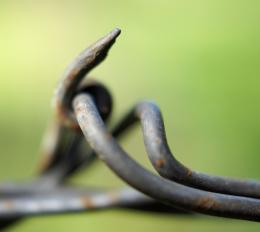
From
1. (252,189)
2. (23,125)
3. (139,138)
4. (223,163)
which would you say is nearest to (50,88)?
(23,125)

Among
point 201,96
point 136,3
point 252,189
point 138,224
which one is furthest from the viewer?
point 136,3

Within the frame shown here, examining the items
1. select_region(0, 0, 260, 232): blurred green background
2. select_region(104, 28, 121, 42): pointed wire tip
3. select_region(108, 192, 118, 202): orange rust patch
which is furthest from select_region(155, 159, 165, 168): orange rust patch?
select_region(0, 0, 260, 232): blurred green background

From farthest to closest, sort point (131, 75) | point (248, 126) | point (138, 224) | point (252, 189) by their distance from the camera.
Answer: point (131, 75)
point (248, 126)
point (138, 224)
point (252, 189)

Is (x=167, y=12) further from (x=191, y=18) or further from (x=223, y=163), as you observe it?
(x=223, y=163)

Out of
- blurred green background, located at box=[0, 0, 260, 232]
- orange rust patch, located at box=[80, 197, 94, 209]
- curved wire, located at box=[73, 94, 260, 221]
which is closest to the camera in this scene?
curved wire, located at box=[73, 94, 260, 221]

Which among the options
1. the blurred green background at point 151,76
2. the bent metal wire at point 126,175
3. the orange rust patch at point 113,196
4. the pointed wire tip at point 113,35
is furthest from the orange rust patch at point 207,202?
the blurred green background at point 151,76

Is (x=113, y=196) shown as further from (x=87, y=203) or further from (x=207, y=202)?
(x=207, y=202)

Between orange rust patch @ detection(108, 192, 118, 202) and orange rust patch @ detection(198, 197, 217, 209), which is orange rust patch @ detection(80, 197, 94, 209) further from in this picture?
orange rust patch @ detection(198, 197, 217, 209)
